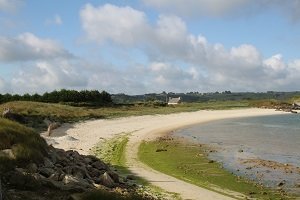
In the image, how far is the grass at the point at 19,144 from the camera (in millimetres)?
16984

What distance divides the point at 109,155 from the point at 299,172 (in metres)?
12.1

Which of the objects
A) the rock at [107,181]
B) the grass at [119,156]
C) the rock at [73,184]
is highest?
the rock at [73,184]

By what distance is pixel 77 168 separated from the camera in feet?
63.8

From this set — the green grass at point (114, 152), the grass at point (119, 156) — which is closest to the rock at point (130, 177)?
the grass at point (119, 156)

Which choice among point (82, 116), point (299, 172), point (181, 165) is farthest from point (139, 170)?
point (82, 116)

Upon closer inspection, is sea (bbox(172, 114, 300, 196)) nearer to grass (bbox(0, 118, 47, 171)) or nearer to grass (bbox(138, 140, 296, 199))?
grass (bbox(138, 140, 296, 199))

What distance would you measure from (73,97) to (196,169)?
222 feet

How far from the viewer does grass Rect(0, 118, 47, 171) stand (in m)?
17.0

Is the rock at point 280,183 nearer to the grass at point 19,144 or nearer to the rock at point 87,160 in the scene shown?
the rock at point 87,160

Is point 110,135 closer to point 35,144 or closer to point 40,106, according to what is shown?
point 40,106

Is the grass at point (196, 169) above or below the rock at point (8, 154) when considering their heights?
below

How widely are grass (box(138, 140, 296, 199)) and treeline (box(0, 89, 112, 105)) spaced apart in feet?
166

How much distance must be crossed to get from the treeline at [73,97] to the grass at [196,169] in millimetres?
50465

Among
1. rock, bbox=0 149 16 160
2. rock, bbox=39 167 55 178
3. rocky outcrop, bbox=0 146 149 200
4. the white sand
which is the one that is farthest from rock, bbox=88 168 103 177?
rock, bbox=0 149 16 160
